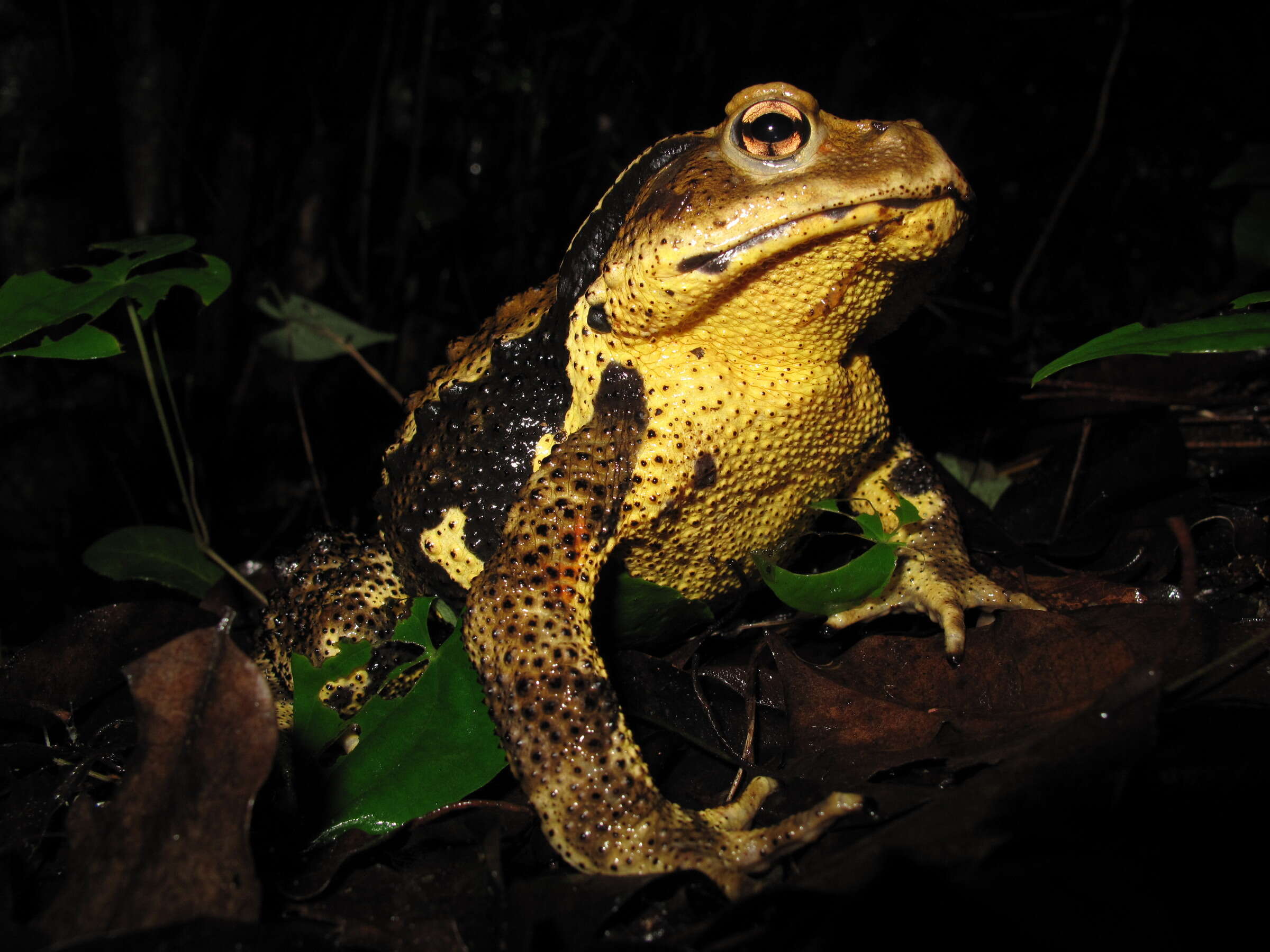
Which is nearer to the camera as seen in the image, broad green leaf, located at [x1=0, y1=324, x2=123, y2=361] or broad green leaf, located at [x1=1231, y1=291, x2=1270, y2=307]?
broad green leaf, located at [x1=1231, y1=291, x2=1270, y2=307]

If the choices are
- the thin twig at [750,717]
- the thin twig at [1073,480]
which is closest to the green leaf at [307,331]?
the thin twig at [750,717]

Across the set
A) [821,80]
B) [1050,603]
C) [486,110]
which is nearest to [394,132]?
[486,110]

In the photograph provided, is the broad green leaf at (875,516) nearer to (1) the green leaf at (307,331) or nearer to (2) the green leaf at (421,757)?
(2) the green leaf at (421,757)

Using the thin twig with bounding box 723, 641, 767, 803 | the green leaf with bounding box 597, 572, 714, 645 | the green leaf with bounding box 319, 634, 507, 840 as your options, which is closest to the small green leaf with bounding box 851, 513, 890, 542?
the thin twig with bounding box 723, 641, 767, 803

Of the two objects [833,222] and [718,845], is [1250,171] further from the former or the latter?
[718,845]

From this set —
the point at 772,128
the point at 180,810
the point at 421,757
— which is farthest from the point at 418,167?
the point at 180,810

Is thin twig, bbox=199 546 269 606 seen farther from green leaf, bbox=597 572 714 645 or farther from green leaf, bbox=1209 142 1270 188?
green leaf, bbox=1209 142 1270 188

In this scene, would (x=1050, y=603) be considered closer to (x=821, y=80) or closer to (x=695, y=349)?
(x=695, y=349)
